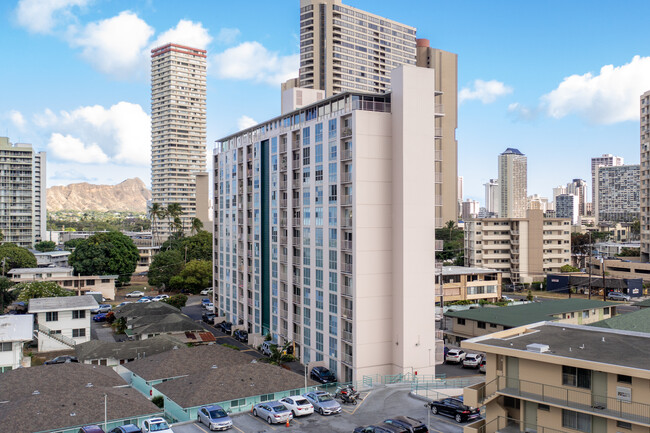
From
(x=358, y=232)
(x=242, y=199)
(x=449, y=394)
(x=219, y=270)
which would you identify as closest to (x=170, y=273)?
(x=219, y=270)

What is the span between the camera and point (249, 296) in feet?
223

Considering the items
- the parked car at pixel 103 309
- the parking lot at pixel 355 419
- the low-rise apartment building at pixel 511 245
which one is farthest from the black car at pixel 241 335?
the low-rise apartment building at pixel 511 245

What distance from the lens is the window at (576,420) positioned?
23172 mm

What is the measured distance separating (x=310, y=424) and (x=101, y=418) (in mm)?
12957

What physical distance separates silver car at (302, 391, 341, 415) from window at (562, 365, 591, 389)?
17.5m

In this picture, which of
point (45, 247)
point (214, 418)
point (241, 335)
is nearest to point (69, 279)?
point (241, 335)

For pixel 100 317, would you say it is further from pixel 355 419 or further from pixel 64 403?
pixel 355 419

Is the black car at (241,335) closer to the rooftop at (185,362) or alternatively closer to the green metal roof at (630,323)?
the rooftop at (185,362)

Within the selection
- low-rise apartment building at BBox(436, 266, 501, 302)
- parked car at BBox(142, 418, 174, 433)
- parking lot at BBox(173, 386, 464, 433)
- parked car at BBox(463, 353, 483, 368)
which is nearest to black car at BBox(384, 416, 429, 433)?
parking lot at BBox(173, 386, 464, 433)

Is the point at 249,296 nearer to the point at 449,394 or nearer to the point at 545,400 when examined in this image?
the point at 449,394

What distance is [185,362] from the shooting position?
4709 centimetres

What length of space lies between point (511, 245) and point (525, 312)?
2257 inches

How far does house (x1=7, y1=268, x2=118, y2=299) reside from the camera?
9575 centimetres

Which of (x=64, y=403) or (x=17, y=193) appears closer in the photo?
(x=64, y=403)
